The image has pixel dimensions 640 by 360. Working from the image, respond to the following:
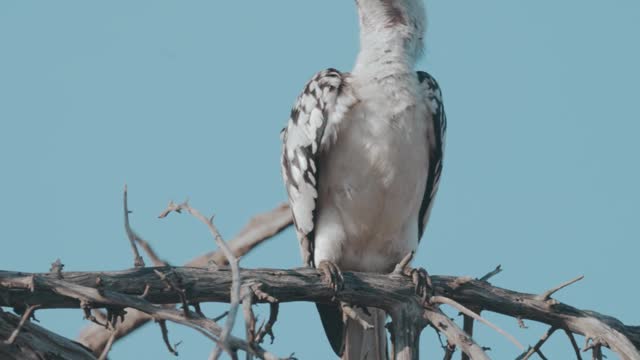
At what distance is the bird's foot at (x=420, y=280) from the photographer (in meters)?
5.20

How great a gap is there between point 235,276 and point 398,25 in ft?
11.2

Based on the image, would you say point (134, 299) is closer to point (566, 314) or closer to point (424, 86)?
point (566, 314)

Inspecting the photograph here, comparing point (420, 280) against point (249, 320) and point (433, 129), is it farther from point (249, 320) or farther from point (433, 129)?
point (249, 320)

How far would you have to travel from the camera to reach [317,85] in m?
6.39

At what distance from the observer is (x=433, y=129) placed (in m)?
Answer: 6.50

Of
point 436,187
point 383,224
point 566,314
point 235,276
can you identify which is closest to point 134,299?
point 235,276

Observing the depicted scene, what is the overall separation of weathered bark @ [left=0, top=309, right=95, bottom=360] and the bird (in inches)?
84.7

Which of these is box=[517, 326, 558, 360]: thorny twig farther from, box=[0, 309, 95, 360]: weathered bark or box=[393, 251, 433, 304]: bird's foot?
box=[0, 309, 95, 360]: weathered bark

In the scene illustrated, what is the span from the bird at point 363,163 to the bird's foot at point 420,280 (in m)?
0.90

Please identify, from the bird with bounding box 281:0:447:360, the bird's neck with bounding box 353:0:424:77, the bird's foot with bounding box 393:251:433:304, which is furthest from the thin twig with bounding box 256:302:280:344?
the bird's neck with bounding box 353:0:424:77

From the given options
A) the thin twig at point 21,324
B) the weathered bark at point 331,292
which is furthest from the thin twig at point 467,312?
the thin twig at point 21,324

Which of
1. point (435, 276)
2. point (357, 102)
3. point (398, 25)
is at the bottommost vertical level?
point (435, 276)

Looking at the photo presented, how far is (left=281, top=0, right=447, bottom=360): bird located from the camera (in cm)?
627

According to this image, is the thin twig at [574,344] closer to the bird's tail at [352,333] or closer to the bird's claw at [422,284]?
the bird's claw at [422,284]
